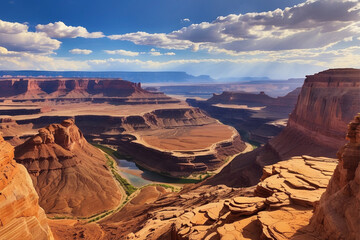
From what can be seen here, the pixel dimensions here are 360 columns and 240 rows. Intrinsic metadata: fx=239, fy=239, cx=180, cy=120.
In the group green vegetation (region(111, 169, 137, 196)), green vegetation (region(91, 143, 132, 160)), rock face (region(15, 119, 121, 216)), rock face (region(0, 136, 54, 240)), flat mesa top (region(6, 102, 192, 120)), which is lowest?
green vegetation (region(91, 143, 132, 160))

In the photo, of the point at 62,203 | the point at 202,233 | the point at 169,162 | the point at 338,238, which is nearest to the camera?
the point at 338,238

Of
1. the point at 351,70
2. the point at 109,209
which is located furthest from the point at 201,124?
the point at 109,209

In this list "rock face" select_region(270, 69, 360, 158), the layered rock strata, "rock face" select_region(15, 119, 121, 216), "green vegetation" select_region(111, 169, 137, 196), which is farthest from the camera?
"green vegetation" select_region(111, 169, 137, 196)

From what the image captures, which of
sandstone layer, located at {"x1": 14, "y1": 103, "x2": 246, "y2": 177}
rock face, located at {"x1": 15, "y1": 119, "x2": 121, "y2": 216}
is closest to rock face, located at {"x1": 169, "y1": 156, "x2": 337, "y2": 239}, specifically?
rock face, located at {"x1": 15, "y1": 119, "x2": 121, "y2": 216}

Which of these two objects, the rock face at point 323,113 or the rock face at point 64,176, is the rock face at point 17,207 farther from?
the rock face at point 323,113

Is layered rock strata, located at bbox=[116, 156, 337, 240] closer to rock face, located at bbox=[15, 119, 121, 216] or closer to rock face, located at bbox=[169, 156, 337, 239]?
rock face, located at bbox=[169, 156, 337, 239]

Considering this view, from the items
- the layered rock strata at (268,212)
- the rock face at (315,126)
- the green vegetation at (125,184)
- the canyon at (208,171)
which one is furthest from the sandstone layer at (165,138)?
the layered rock strata at (268,212)

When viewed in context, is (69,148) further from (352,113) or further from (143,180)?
(352,113)
